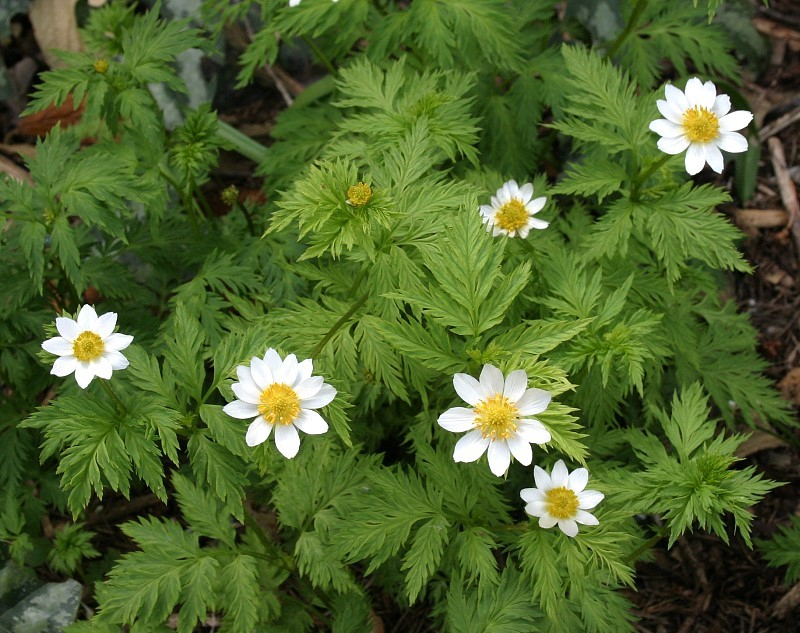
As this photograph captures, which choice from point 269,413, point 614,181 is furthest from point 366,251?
point 614,181

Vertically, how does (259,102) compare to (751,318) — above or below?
above

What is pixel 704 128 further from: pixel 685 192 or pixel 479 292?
pixel 479 292

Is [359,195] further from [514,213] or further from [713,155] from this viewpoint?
A: [713,155]

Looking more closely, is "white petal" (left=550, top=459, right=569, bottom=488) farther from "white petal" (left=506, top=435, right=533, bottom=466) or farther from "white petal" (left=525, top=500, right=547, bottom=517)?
"white petal" (left=506, top=435, right=533, bottom=466)

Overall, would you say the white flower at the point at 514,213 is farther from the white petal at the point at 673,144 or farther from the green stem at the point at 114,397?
the green stem at the point at 114,397

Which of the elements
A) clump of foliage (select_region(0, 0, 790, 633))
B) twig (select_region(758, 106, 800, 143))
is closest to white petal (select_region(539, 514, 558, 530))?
clump of foliage (select_region(0, 0, 790, 633))

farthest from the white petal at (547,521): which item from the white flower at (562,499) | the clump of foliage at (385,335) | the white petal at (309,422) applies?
the white petal at (309,422)
